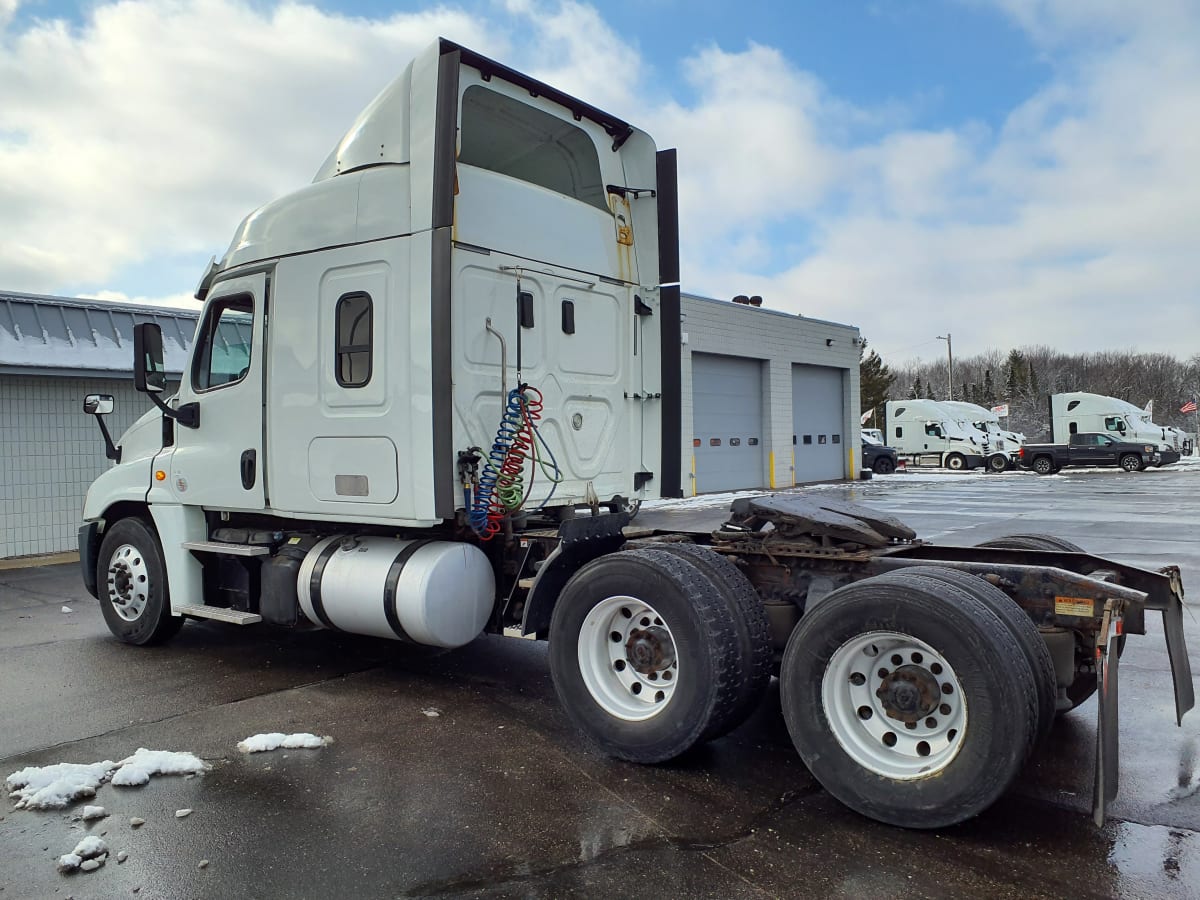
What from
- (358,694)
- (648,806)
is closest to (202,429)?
→ (358,694)

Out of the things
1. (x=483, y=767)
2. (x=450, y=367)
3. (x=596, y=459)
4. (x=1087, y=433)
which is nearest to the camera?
(x=483, y=767)

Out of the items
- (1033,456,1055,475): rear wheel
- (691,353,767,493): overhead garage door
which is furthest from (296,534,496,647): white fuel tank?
(1033,456,1055,475): rear wheel

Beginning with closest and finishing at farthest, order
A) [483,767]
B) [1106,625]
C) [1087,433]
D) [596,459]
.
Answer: [1106,625]
[483,767]
[596,459]
[1087,433]

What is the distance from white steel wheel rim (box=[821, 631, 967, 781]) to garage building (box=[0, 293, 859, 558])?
4.06 m

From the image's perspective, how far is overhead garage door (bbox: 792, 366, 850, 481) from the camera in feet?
95.0

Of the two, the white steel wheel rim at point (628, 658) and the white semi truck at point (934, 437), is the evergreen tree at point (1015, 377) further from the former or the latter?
the white steel wheel rim at point (628, 658)

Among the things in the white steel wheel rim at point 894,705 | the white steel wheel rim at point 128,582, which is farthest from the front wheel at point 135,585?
the white steel wheel rim at point 894,705

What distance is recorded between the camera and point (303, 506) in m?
5.90

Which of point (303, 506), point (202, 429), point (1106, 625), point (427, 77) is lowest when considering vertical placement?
point (1106, 625)

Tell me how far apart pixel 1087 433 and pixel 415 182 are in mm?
35908

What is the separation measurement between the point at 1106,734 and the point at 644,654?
6.61 feet

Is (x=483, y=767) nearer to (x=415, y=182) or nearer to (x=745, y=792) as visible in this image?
(x=745, y=792)

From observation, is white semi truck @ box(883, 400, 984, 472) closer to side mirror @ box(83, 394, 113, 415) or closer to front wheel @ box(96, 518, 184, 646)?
front wheel @ box(96, 518, 184, 646)

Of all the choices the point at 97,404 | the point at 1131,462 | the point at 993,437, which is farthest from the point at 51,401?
the point at 993,437
